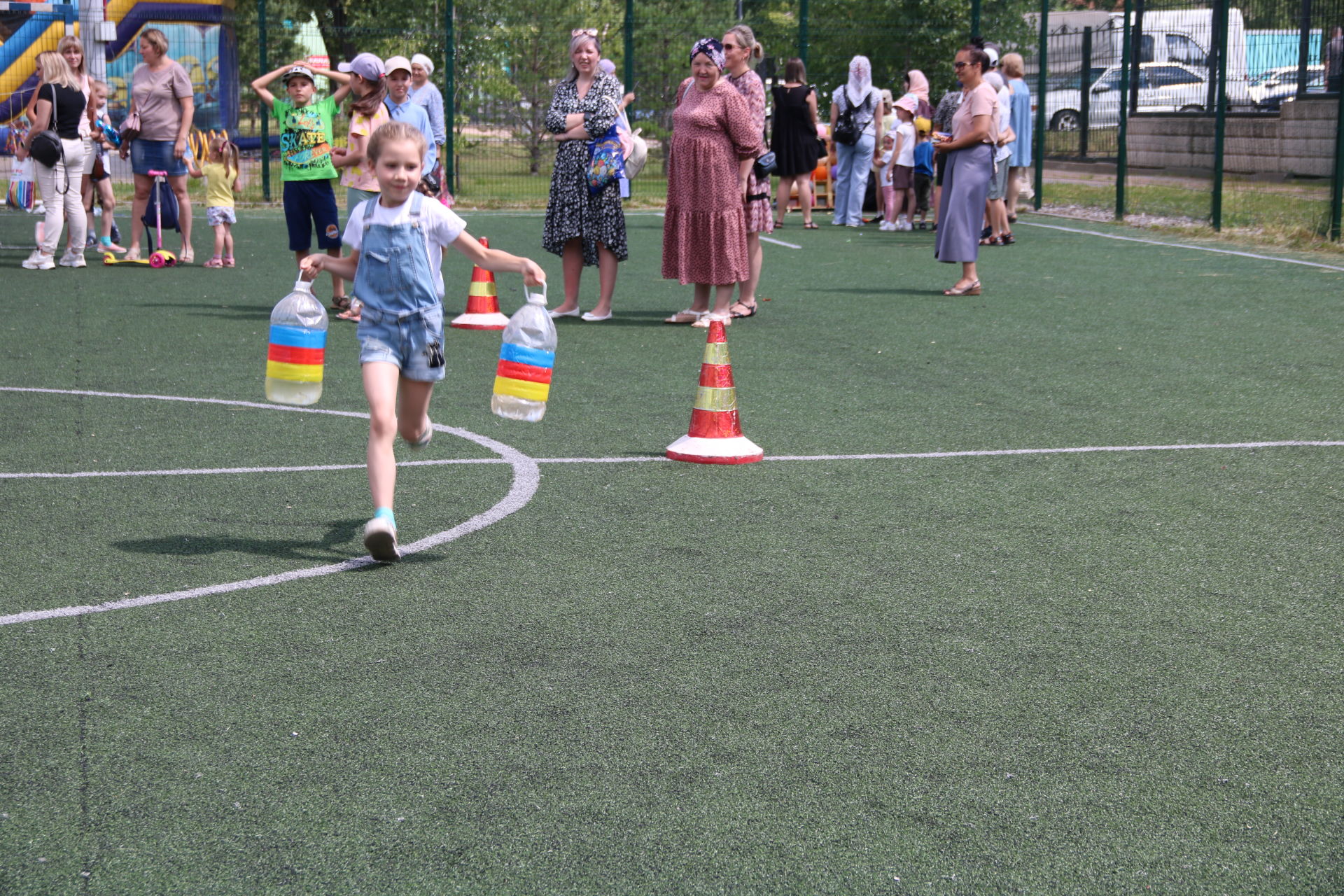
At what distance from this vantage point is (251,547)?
5480mm

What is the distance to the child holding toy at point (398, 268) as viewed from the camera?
5.39m

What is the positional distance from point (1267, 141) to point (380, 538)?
20.2 meters

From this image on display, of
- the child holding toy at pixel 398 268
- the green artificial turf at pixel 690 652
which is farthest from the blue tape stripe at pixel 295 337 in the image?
the green artificial turf at pixel 690 652

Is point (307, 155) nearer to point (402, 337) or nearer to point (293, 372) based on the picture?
point (293, 372)

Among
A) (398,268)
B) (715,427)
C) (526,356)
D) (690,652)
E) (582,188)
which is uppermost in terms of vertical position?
(582,188)

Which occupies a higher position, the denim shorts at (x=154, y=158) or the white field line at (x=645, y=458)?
the denim shorts at (x=154, y=158)

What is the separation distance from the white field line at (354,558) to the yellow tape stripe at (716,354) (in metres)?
0.94

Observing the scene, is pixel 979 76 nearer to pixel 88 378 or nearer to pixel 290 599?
pixel 88 378

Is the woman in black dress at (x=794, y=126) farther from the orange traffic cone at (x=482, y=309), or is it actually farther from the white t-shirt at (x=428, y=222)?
the white t-shirt at (x=428, y=222)

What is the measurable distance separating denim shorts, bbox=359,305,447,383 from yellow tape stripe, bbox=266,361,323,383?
0.39 m

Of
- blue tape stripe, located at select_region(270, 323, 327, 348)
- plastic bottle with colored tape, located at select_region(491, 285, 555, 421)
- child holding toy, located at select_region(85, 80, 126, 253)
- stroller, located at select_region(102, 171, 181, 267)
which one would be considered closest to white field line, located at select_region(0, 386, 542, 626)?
plastic bottle with colored tape, located at select_region(491, 285, 555, 421)

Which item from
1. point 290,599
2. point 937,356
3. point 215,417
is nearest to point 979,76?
point 937,356

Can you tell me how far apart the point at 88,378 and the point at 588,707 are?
593 centimetres

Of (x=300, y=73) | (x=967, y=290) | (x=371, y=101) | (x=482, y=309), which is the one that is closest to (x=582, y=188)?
(x=482, y=309)
